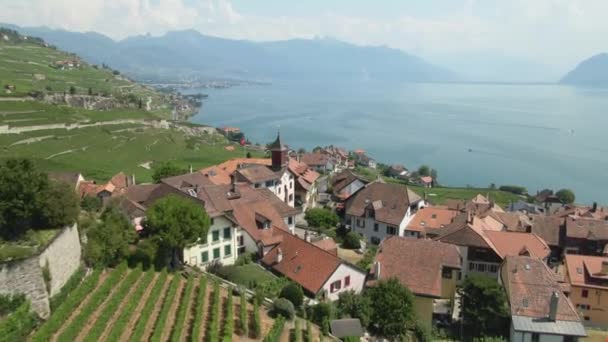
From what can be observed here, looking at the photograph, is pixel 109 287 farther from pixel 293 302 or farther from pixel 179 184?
pixel 179 184

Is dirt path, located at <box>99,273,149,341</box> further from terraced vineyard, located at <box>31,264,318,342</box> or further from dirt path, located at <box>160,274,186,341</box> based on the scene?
dirt path, located at <box>160,274,186,341</box>

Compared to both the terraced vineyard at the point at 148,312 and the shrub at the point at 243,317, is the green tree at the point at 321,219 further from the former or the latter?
the shrub at the point at 243,317

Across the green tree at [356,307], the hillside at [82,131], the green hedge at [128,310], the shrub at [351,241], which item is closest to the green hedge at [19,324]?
the green hedge at [128,310]

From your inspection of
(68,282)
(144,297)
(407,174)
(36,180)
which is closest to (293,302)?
(144,297)

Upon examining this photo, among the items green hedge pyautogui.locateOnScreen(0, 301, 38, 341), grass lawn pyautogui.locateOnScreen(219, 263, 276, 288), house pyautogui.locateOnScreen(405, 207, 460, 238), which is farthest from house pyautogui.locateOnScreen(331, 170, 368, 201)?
green hedge pyautogui.locateOnScreen(0, 301, 38, 341)

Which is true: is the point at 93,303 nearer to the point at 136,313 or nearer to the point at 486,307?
the point at 136,313
